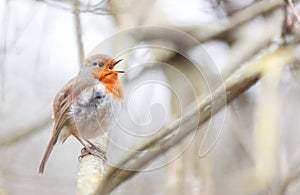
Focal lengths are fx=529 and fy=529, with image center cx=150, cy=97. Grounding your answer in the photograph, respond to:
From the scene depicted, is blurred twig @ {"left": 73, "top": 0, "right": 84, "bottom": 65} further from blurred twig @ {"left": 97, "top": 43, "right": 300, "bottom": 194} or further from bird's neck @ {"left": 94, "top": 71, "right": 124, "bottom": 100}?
blurred twig @ {"left": 97, "top": 43, "right": 300, "bottom": 194}

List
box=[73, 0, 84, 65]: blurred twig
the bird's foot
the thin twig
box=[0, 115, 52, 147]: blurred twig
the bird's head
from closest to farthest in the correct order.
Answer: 1. the bird's foot
2. the bird's head
3. box=[73, 0, 84, 65]: blurred twig
4. box=[0, 115, 52, 147]: blurred twig
5. the thin twig

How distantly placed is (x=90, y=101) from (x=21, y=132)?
2.25 feet

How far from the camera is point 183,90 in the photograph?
3287 mm

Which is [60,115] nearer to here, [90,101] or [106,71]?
[90,101]

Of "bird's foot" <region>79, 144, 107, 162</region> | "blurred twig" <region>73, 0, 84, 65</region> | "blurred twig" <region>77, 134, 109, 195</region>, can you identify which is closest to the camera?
"blurred twig" <region>77, 134, 109, 195</region>

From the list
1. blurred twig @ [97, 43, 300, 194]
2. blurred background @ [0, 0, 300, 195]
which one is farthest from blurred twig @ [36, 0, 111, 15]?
blurred twig @ [97, 43, 300, 194]

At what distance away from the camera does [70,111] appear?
2855 millimetres

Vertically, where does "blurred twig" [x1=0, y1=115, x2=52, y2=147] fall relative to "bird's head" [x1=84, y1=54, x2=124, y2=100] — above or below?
above

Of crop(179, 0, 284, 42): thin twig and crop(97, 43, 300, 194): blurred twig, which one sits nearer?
crop(97, 43, 300, 194): blurred twig

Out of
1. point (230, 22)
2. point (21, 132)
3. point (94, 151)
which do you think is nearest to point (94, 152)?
point (94, 151)

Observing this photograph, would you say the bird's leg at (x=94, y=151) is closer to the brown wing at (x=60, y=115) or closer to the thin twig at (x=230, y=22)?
the brown wing at (x=60, y=115)

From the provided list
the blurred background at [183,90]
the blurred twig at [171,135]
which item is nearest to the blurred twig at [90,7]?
the blurred background at [183,90]

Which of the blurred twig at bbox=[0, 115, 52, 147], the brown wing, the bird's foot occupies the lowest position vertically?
the bird's foot

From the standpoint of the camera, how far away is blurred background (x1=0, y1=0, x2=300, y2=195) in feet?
8.74
